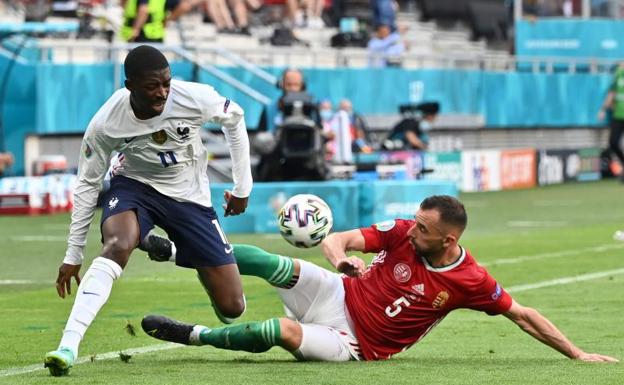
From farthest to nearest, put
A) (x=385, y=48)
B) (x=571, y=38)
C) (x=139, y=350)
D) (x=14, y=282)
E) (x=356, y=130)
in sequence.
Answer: (x=571, y=38) < (x=385, y=48) < (x=356, y=130) < (x=14, y=282) < (x=139, y=350)

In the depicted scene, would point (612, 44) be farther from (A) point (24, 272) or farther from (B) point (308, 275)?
(B) point (308, 275)

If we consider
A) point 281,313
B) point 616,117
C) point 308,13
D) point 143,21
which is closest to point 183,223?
point 281,313

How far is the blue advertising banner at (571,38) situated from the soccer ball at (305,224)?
98.0 ft

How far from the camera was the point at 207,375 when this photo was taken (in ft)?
25.8

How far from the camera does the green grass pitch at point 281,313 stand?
7.92 m

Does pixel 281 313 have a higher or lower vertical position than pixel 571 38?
higher

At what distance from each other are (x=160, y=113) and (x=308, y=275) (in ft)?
3.94

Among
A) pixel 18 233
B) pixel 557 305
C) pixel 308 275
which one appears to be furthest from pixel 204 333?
pixel 18 233

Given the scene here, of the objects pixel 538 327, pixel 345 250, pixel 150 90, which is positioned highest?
pixel 150 90

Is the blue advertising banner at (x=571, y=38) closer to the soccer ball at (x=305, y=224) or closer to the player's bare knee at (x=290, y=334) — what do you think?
the soccer ball at (x=305, y=224)

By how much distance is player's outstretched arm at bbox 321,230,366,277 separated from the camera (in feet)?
25.6

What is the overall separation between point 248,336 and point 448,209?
1.26 metres

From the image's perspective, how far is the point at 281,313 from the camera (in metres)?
11.5

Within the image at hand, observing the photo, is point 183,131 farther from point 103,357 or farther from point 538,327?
point 538,327
